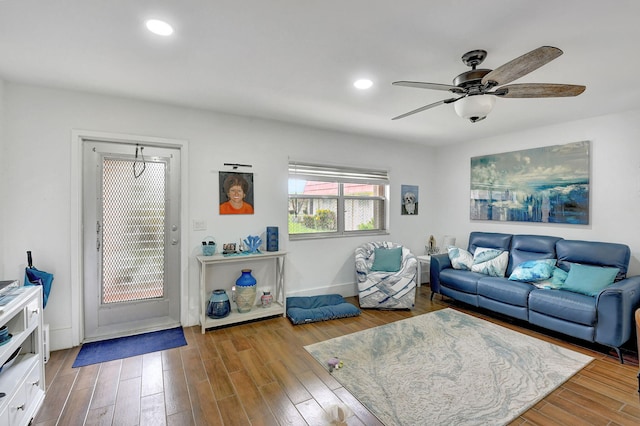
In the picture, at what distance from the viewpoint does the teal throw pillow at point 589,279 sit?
2973mm

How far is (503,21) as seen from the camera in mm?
1749

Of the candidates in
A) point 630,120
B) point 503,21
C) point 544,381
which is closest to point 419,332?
point 544,381

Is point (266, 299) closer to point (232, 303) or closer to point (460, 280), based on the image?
point (232, 303)

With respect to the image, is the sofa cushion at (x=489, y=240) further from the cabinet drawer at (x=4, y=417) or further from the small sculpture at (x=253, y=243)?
the cabinet drawer at (x=4, y=417)

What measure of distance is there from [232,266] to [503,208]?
3.93m

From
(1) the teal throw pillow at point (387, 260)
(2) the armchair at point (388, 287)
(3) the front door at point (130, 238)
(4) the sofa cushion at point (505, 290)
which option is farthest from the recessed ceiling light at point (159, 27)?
(4) the sofa cushion at point (505, 290)

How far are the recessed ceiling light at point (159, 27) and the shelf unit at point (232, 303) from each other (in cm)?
209

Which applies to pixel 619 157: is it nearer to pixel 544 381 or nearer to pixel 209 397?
pixel 544 381

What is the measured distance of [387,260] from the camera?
4.33 m

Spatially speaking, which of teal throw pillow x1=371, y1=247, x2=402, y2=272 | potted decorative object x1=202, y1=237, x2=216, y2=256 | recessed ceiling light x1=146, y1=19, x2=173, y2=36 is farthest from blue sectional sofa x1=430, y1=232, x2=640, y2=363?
recessed ceiling light x1=146, y1=19, x2=173, y2=36

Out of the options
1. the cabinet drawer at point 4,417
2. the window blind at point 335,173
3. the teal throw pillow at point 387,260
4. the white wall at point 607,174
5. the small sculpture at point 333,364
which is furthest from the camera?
the teal throw pillow at point 387,260

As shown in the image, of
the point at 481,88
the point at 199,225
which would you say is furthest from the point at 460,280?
the point at 199,225

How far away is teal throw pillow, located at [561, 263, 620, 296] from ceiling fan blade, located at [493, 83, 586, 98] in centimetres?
204

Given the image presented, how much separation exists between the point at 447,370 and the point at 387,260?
1931mm
